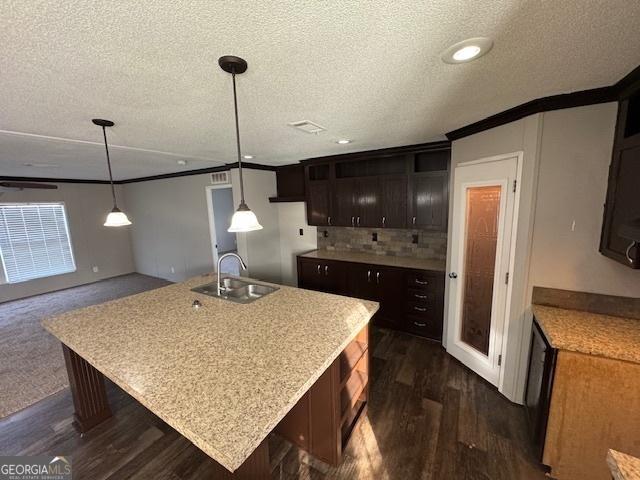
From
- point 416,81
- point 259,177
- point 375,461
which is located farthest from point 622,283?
point 259,177

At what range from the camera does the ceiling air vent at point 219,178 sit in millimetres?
4328

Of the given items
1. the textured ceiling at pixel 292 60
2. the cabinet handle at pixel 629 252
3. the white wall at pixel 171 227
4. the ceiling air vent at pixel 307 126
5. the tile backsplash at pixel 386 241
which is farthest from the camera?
the white wall at pixel 171 227

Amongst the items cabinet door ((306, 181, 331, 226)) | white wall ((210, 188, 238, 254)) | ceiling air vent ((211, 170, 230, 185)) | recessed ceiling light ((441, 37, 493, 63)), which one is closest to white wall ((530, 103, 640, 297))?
recessed ceiling light ((441, 37, 493, 63))

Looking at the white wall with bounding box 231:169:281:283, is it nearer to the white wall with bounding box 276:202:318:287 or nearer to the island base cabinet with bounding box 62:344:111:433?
the white wall with bounding box 276:202:318:287

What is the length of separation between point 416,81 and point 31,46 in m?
Answer: 1.75

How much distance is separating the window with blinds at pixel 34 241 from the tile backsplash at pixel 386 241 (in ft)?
18.1

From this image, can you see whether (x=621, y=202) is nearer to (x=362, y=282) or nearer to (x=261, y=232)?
(x=362, y=282)

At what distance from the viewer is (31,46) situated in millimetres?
1044

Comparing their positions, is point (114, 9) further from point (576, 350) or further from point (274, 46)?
point (576, 350)

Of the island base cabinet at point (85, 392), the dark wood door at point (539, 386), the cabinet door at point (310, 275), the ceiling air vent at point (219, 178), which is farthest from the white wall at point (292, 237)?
the dark wood door at point (539, 386)

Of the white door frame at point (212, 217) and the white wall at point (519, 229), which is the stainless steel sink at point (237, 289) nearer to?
the white wall at point (519, 229)

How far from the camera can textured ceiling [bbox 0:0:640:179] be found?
2.97 feet

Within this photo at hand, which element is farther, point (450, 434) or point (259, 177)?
point (259, 177)

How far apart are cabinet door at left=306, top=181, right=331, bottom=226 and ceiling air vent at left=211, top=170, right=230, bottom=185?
143 cm
